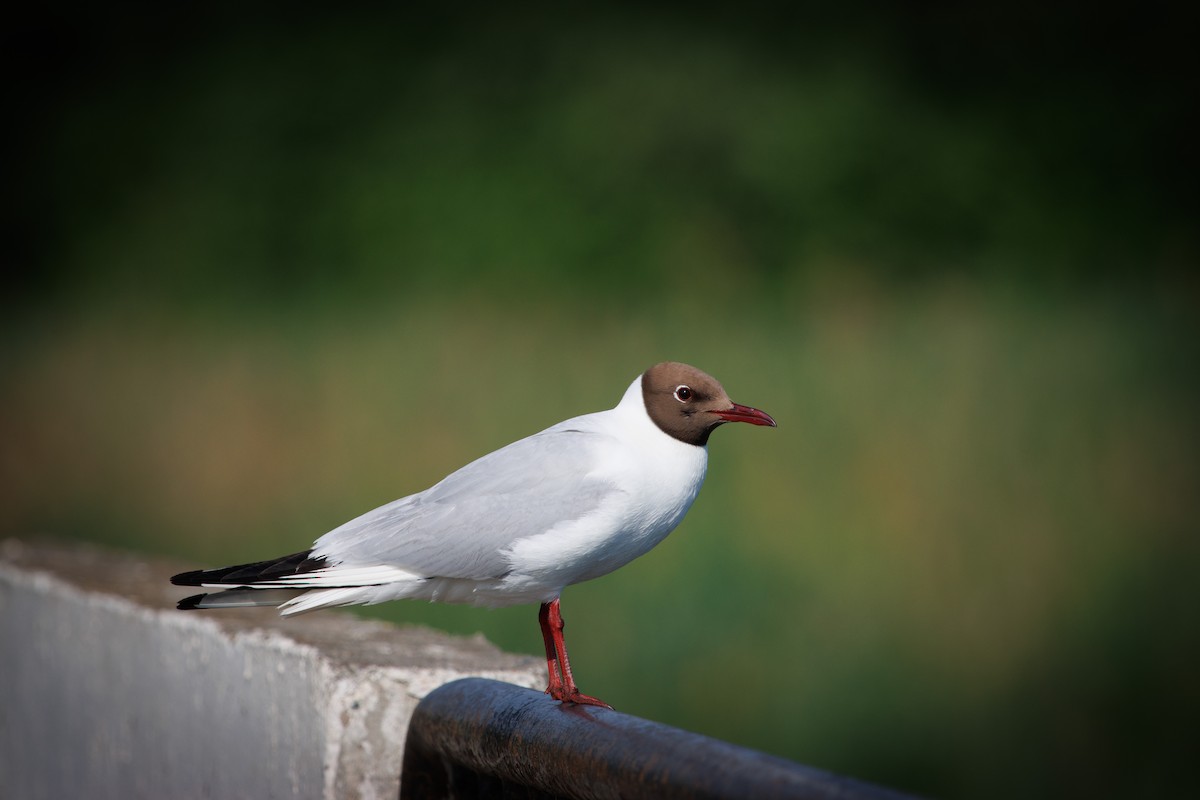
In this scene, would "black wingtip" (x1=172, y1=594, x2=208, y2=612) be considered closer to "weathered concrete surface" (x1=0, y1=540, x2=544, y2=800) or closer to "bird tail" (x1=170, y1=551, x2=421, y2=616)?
"bird tail" (x1=170, y1=551, x2=421, y2=616)

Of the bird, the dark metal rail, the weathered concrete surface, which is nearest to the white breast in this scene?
the bird

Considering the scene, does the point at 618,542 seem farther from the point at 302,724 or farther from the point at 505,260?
the point at 505,260

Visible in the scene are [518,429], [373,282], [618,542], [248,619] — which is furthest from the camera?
[373,282]

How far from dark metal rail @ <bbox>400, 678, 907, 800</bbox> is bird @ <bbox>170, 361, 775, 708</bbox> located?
0.33ft

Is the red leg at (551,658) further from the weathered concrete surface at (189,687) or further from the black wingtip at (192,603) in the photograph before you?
the black wingtip at (192,603)

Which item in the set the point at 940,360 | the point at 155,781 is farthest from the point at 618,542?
the point at 940,360

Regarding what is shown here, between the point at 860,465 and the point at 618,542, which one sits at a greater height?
the point at 618,542

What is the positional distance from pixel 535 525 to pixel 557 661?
17 centimetres

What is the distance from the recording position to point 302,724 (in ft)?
Result: 5.68

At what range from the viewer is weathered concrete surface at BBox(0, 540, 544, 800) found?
66.7 inches

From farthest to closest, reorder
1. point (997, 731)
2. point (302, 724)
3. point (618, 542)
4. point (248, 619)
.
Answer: point (997, 731) < point (248, 619) < point (302, 724) < point (618, 542)

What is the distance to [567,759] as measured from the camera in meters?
1.31

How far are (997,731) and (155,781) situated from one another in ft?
9.76

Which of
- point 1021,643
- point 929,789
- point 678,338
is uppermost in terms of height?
point 678,338
